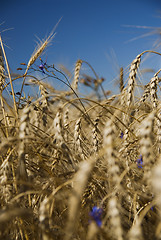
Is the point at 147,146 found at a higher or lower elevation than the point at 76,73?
lower

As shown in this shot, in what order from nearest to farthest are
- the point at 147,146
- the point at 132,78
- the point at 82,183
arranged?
the point at 82,183 < the point at 147,146 < the point at 132,78

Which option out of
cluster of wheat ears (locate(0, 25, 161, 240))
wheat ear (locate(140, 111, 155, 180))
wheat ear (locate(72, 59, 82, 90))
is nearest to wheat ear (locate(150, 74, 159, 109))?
cluster of wheat ears (locate(0, 25, 161, 240))

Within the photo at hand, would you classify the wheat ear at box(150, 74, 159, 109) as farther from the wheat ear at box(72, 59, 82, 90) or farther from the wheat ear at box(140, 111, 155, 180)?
the wheat ear at box(72, 59, 82, 90)

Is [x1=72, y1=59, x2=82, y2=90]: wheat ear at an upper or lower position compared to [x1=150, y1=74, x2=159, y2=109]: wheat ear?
upper

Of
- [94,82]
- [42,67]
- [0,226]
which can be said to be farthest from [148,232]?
[94,82]

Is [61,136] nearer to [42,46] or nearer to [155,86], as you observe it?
[155,86]

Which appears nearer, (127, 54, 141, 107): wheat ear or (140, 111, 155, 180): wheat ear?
(140, 111, 155, 180): wheat ear

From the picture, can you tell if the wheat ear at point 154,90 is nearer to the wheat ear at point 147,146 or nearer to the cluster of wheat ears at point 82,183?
the cluster of wheat ears at point 82,183

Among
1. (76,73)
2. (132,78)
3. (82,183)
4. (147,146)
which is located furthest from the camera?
(76,73)

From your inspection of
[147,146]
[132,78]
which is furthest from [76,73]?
[147,146]

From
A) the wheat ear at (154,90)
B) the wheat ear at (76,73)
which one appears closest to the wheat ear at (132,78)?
the wheat ear at (154,90)

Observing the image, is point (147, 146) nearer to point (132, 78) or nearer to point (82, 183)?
point (82, 183)

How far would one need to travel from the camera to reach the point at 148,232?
1.03m

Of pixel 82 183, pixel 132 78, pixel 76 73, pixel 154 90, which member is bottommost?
pixel 82 183
